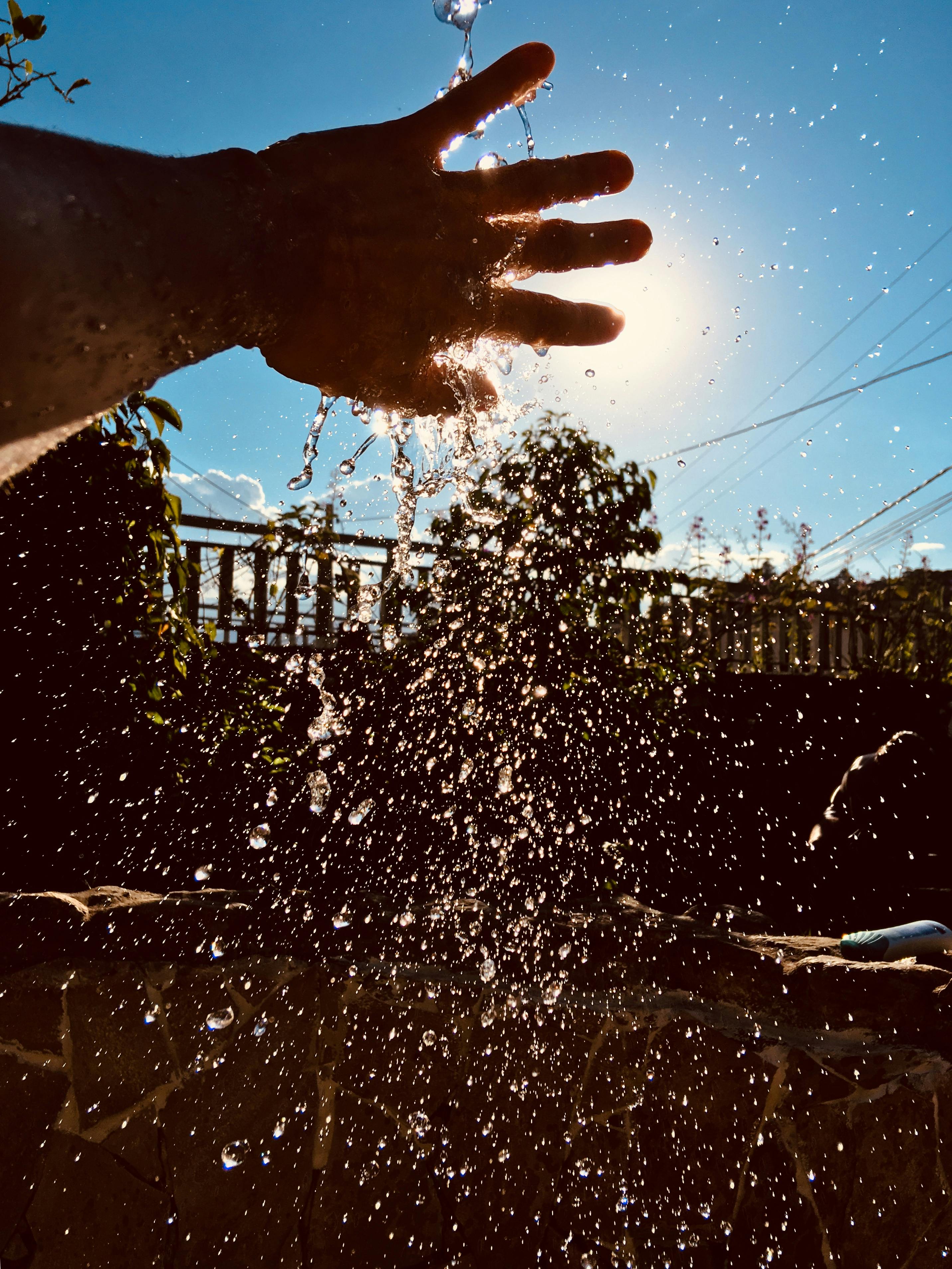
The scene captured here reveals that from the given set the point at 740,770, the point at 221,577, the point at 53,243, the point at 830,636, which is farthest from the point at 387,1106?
the point at 830,636

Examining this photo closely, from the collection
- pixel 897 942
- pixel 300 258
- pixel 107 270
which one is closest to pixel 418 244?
pixel 300 258

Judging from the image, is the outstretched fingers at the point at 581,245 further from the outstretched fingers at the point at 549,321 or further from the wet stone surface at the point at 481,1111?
the wet stone surface at the point at 481,1111

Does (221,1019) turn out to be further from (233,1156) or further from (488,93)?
(488,93)

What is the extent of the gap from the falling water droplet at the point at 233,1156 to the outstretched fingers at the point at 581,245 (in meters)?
2.96

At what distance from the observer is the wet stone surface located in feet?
8.21

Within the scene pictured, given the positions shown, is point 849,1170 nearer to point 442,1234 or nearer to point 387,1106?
point 442,1234

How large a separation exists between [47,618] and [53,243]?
101 inches

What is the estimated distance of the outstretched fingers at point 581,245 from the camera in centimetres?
91

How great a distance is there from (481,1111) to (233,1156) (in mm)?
882

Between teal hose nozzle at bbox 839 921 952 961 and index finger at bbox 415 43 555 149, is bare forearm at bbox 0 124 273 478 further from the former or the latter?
teal hose nozzle at bbox 839 921 952 961

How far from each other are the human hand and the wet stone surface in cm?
240

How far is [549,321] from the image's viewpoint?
988 millimetres

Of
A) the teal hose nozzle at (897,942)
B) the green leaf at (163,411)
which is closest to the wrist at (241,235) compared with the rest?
the green leaf at (163,411)

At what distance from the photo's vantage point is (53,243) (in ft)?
1.77
